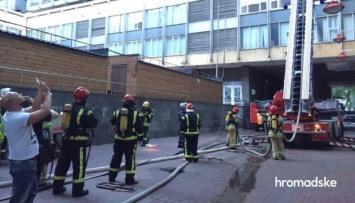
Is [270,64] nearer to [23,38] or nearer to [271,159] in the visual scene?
[271,159]

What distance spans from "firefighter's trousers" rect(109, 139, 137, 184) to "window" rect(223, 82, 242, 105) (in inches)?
864

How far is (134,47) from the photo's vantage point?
100ft

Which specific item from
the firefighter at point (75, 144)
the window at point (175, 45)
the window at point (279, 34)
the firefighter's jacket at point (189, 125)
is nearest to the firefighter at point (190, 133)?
the firefighter's jacket at point (189, 125)

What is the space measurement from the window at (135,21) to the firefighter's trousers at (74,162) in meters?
27.1

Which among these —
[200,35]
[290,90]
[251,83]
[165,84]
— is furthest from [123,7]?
[290,90]

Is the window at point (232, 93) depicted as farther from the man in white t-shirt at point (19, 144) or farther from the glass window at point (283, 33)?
the man in white t-shirt at point (19, 144)

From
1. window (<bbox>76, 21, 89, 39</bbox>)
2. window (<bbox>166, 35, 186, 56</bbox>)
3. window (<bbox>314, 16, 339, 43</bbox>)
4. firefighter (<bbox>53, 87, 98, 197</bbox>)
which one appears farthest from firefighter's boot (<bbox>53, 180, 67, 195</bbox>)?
window (<bbox>76, 21, 89, 39</bbox>)

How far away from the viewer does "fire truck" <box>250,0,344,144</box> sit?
10.3 m

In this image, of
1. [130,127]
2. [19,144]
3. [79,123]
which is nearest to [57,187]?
[79,123]

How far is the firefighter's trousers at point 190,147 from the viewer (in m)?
7.46

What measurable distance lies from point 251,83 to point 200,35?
6.72 meters

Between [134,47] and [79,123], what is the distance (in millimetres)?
26943

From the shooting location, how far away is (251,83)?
86.7ft

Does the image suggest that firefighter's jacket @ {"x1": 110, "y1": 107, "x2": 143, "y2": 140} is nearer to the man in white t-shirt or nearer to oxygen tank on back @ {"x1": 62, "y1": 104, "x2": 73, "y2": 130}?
oxygen tank on back @ {"x1": 62, "y1": 104, "x2": 73, "y2": 130}
